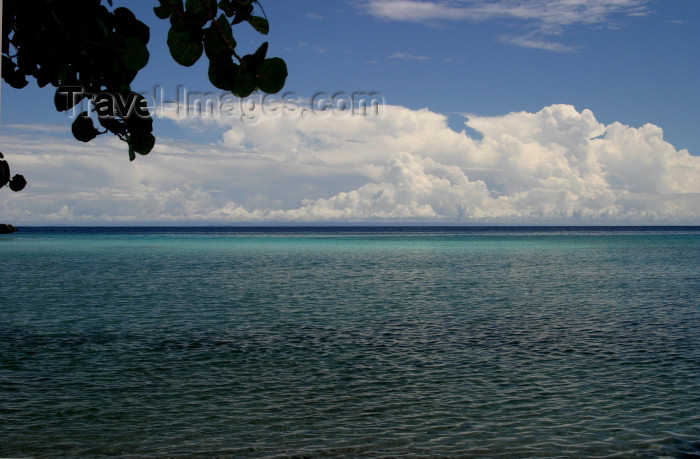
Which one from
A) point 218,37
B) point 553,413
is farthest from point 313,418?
point 218,37

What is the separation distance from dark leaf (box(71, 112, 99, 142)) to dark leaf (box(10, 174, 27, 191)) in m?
0.37

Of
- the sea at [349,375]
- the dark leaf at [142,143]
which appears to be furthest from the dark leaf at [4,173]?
the sea at [349,375]

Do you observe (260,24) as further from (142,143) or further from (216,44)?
(142,143)

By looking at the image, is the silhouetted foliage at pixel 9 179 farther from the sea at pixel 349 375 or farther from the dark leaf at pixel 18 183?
the sea at pixel 349 375

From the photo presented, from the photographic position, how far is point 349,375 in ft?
43.3

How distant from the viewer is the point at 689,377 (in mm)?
12914

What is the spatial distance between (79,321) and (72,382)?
8595 millimetres

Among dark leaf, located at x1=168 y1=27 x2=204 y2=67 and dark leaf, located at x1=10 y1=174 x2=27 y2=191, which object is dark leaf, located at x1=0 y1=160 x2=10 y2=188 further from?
dark leaf, located at x1=168 y1=27 x2=204 y2=67

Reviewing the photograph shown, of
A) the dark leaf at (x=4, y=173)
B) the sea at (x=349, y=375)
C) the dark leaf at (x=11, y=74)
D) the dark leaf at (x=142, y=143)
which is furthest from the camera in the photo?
the sea at (x=349, y=375)

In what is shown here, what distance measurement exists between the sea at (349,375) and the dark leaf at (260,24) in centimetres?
746

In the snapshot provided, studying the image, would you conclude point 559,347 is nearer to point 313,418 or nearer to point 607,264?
point 313,418

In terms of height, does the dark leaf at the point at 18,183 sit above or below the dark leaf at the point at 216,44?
below

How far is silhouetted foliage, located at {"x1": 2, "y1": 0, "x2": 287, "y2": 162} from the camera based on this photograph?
2.13 metres

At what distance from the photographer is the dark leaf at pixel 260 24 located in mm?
2312
